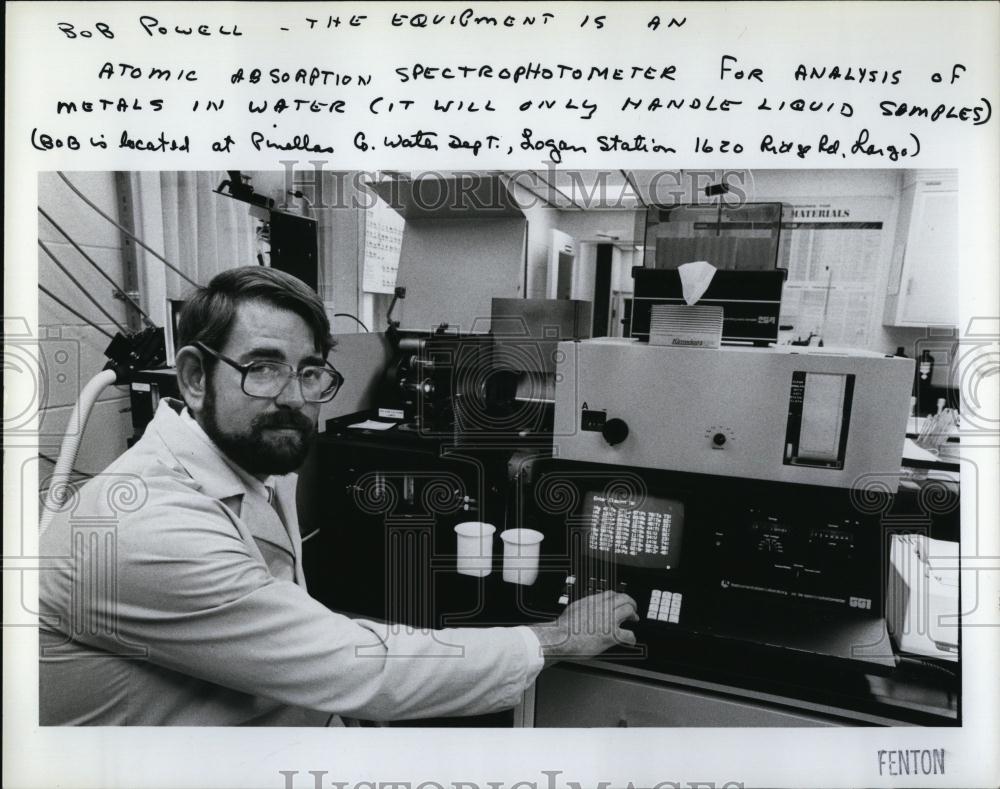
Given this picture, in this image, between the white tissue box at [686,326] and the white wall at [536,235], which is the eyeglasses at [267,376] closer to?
Answer: the white wall at [536,235]

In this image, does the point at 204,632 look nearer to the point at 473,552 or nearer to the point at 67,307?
the point at 473,552

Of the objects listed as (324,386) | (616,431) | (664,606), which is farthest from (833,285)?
(324,386)

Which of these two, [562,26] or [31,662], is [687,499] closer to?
[562,26]

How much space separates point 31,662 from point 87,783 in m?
0.22

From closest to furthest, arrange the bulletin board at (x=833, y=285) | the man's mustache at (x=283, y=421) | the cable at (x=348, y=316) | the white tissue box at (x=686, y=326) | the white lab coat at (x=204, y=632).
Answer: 1. the white lab coat at (x=204, y=632)
2. the man's mustache at (x=283, y=421)
3. the white tissue box at (x=686, y=326)
4. the cable at (x=348, y=316)
5. the bulletin board at (x=833, y=285)

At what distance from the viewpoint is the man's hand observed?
92cm

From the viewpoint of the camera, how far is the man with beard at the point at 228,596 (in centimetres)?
77

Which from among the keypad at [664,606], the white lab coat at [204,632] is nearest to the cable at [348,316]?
the white lab coat at [204,632]

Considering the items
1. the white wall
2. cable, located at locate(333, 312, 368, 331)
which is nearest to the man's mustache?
cable, located at locate(333, 312, 368, 331)

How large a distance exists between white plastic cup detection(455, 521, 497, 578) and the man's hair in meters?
0.46

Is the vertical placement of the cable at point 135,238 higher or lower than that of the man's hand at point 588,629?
higher

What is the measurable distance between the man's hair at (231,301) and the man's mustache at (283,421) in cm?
13

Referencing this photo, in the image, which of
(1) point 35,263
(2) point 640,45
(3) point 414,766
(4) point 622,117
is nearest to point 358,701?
(3) point 414,766

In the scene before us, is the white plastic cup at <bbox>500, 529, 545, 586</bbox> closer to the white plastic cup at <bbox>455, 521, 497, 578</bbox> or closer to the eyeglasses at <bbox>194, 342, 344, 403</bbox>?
the white plastic cup at <bbox>455, 521, 497, 578</bbox>
